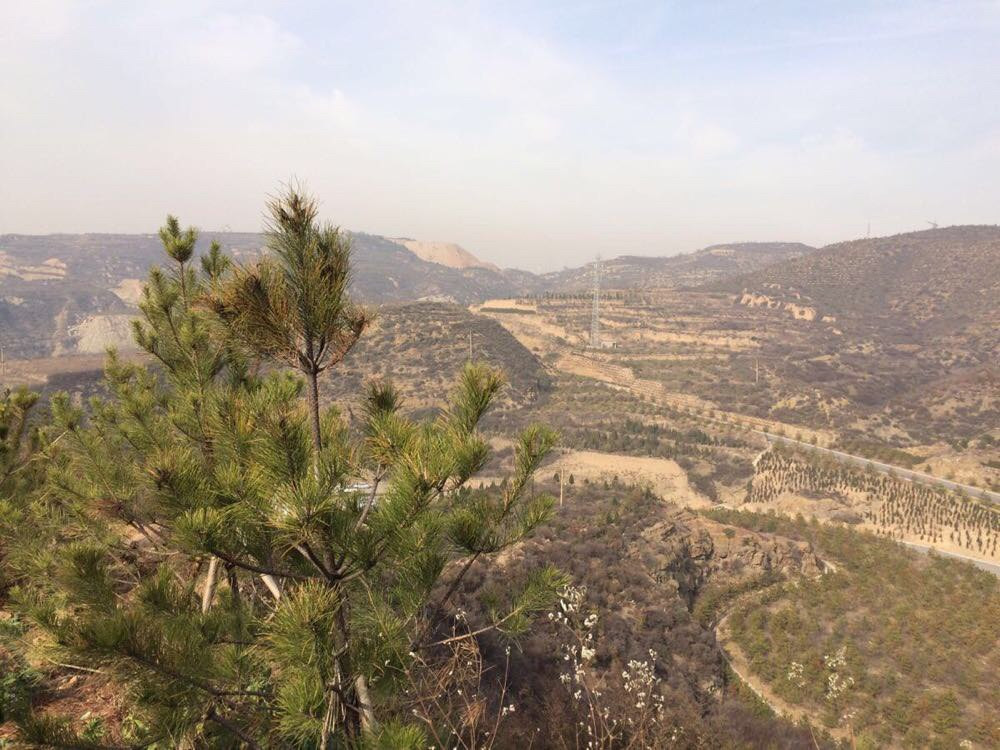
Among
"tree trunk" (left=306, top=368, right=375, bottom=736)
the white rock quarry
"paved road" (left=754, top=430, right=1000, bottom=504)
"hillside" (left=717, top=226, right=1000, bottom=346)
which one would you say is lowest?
"paved road" (left=754, top=430, right=1000, bottom=504)

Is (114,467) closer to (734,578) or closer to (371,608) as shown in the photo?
(371,608)

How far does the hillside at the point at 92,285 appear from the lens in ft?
245

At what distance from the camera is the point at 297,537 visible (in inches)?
83.7

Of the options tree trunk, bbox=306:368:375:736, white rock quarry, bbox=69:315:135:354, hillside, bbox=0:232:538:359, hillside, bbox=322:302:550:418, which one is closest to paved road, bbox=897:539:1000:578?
hillside, bbox=322:302:550:418

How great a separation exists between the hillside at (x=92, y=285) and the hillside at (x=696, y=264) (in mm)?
36841

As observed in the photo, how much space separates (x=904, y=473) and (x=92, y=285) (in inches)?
5275

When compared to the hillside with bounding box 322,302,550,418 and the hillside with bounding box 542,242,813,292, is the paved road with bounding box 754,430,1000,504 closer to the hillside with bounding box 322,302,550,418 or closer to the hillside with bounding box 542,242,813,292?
the hillside with bounding box 322,302,550,418

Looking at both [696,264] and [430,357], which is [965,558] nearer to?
[430,357]

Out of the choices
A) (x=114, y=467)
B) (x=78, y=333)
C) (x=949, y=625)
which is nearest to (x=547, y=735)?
(x=114, y=467)

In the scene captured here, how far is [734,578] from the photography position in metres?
17.2

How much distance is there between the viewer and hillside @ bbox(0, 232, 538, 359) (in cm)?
7475

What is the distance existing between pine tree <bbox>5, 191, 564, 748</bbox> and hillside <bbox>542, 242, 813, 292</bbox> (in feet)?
426

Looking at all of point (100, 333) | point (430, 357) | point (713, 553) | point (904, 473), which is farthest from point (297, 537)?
point (100, 333)

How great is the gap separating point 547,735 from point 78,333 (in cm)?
9772
